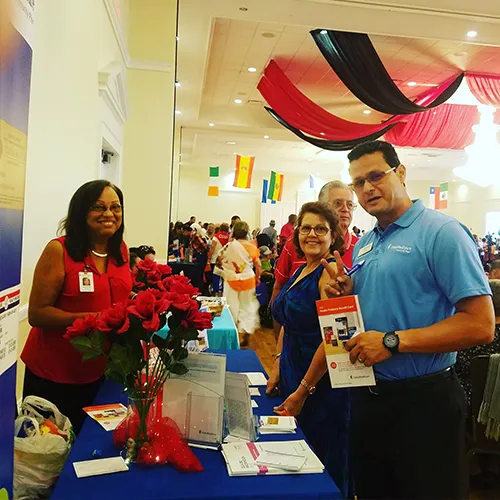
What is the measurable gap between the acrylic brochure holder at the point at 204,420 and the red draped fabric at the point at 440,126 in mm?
7030

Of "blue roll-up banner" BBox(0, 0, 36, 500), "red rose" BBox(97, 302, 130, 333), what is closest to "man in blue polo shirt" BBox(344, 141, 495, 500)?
"red rose" BBox(97, 302, 130, 333)

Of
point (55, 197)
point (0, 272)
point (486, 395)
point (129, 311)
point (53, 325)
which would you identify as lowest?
point (486, 395)

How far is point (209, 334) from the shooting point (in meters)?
2.90

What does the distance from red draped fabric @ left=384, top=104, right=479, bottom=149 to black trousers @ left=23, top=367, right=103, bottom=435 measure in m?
6.90

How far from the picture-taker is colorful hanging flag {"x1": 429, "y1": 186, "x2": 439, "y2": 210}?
14243 millimetres

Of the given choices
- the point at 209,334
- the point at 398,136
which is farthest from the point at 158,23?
the point at 398,136

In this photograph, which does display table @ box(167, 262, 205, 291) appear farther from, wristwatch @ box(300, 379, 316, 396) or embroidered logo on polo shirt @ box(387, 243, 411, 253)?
embroidered logo on polo shirt @ box(387, 243, 411, 253)

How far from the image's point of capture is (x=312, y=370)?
1567 millimetres

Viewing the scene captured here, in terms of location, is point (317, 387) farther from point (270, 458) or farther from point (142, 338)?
point (142, 338)

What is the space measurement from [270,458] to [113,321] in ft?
1.77

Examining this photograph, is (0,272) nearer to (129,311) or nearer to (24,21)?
(129,311)

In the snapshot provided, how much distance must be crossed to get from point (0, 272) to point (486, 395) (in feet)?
6.78

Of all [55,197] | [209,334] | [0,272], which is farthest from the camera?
[209,334]

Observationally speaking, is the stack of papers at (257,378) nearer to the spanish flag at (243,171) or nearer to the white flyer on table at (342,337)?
the white flyer on table at (342,337)
